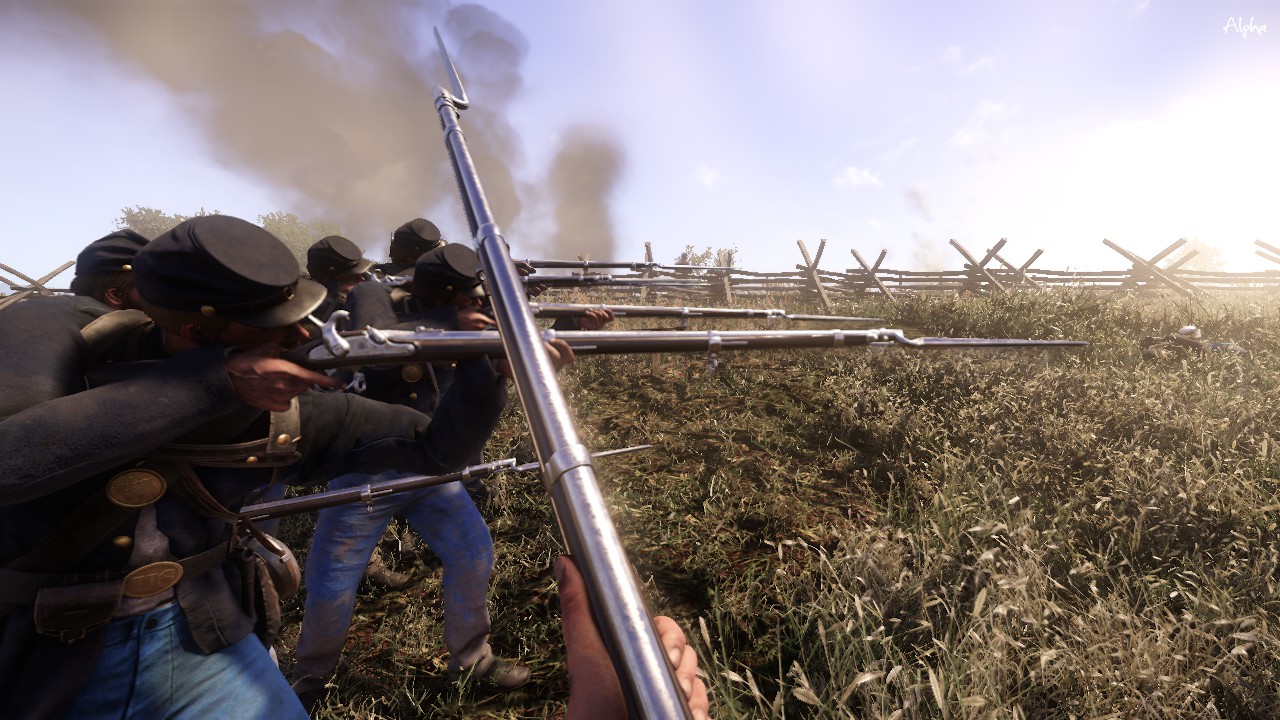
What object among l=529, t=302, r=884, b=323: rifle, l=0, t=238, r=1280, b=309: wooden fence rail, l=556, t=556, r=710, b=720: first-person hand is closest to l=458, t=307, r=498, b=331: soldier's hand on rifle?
l=529, t=302, r=884, b=323: rifle

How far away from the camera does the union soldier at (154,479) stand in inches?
50.8

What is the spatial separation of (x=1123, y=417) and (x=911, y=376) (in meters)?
1.95

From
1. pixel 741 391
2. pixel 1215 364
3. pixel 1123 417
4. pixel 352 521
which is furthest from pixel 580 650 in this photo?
pixel 1215 364

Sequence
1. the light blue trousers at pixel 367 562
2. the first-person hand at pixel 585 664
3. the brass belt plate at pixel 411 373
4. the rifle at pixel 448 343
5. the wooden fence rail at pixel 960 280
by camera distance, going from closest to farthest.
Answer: the first-person hand at pixel 585 664 < the rifle at pixel 448 343 < the light blue trousers at pixel 367 562 < the brass belt plate at pixel 411 373 < the wooden fence rail at pixel 960 280

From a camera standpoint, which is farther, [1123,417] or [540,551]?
[1123,417]

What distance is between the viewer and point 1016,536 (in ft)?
10.3

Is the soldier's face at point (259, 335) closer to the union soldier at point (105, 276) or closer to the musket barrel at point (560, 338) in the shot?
the musket barrel at point (560, 338)

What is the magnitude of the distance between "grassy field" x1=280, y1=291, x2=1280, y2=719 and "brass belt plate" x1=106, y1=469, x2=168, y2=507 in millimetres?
1420

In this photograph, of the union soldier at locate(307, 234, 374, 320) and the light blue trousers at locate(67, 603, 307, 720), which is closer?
the light blue trousers at locate(67, 603, 307, 720)

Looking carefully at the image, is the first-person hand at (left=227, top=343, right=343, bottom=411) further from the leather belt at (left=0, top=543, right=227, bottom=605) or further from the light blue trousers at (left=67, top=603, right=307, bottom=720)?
the light blue trousers at (left=67, top=603, right=307, bottom=720)

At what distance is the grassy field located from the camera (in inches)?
93.2

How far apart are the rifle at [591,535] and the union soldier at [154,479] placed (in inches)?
40.3

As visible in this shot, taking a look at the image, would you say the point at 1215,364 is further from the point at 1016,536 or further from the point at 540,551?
the point at 540,551

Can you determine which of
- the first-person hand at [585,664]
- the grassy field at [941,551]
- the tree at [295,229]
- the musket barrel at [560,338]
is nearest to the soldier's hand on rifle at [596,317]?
the grassy field at [941,551]
